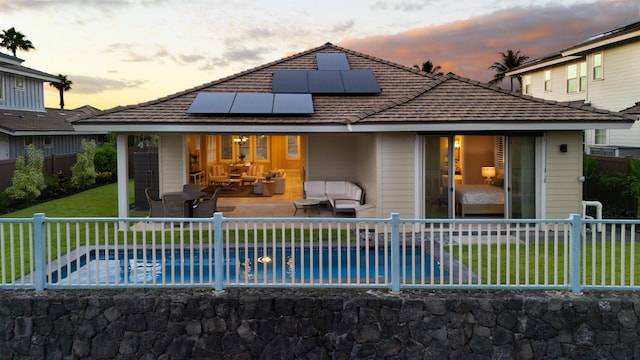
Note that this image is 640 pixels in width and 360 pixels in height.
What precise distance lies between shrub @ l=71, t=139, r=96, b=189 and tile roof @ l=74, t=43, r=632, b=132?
34.0ft

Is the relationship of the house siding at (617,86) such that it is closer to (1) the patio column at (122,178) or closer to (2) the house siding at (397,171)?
(2) the house siding at (397,171)

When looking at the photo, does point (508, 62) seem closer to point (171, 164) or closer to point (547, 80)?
point (547, 80)

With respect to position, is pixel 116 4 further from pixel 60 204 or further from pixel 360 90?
pixel 360 90

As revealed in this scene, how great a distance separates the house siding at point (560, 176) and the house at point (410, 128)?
0.02 m

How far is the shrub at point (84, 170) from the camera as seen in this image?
2233 cm

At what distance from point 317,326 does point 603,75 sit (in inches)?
831

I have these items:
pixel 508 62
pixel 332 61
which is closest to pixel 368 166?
pixel 332 61

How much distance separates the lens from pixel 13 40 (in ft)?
128

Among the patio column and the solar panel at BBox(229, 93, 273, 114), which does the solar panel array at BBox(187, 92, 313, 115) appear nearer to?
the solar panel at BBox(229, 93, 273, 114)

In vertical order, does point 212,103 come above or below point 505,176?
above

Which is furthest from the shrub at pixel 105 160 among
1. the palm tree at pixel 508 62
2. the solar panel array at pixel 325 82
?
the palm tree at pixel 508 62

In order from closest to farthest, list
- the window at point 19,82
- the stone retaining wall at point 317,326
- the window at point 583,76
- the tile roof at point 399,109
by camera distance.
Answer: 1. the stone retaining wall at point 317,326
2. the tile roof at point 399,109
3. the window at point 583,76
4. the window at point 19,82

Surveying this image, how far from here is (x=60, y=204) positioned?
18094 millimetres

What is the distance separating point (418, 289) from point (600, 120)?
7.43 meters
